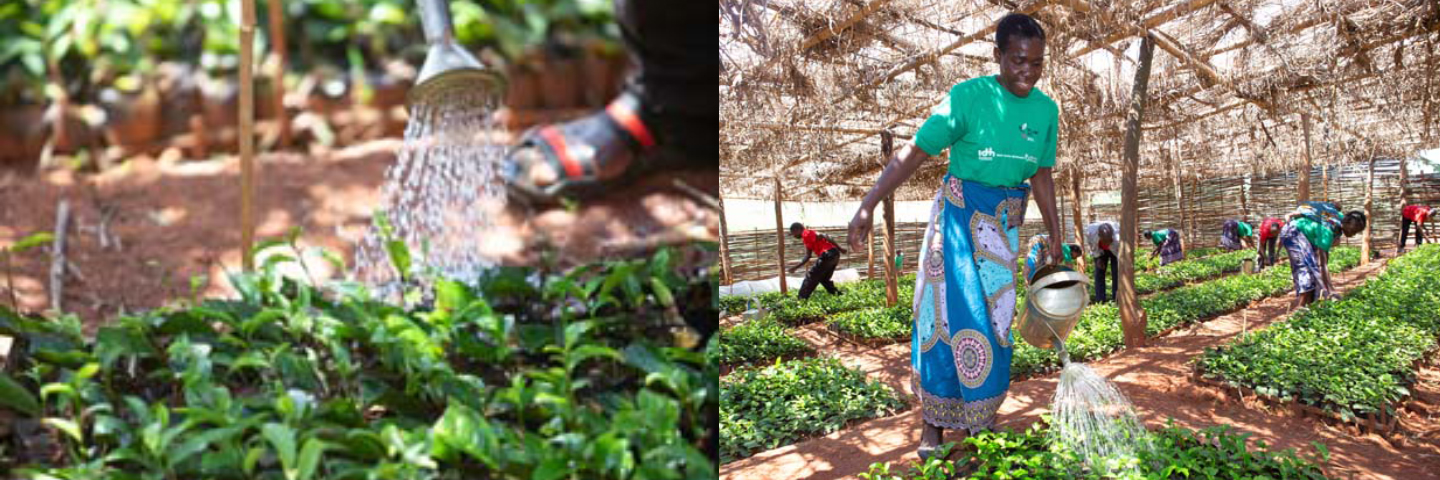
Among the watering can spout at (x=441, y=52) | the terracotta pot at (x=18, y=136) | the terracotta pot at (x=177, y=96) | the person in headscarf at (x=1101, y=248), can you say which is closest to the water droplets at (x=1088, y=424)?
the watering can spout at (x=441, y=52)

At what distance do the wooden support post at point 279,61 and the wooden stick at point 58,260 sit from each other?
83 cm

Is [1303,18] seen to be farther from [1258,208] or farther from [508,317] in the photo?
[1258,208]

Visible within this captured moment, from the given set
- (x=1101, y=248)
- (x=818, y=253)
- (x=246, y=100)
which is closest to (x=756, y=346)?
(x=818, y=253)

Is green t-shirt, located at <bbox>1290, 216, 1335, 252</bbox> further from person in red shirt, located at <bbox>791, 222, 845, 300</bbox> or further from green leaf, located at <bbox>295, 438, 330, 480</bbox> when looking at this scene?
green leaf, located at <bbox>295, 438, 330, 480</bbox>

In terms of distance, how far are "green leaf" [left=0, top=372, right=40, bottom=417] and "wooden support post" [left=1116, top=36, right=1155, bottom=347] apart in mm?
4896

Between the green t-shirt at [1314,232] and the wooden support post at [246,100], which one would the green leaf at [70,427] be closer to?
the wooden support post at [246,100]

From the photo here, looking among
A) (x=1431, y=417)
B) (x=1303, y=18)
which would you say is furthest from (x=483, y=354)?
(x=1303, y=18)

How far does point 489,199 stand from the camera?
342 centimetres

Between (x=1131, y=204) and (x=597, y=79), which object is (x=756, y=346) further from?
(x=1131, y=204)

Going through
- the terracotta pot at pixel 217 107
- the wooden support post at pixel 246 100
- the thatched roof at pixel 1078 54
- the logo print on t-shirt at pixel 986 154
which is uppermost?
the thatched roof at pixel 1078 54

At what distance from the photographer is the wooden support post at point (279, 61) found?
2.86 metres

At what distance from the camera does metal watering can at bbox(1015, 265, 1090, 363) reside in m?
1.78

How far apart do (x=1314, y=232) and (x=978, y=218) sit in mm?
5649

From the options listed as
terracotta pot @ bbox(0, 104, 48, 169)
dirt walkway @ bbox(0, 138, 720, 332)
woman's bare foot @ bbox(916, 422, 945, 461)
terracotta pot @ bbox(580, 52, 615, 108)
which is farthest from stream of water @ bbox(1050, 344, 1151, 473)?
terracotta pot @ bbox(0, 104, 48, 169)
